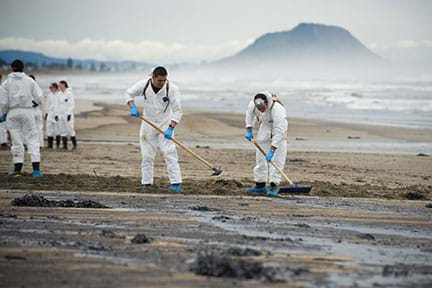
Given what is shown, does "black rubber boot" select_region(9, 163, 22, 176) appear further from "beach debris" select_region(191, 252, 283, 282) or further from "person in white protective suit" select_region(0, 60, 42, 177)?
"beach debris" select_region(191, 252, 283, 282)

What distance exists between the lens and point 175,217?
8.32 m

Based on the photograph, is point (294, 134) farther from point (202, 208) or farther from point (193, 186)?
point (202, 208)

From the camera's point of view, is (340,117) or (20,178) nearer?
(20,178)

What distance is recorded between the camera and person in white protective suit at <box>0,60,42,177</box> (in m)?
11.7

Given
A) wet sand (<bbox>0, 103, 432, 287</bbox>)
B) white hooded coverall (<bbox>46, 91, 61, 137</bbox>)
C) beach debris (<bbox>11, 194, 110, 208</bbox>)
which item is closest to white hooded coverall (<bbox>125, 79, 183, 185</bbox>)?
wet sand (<bbox>0, 103, 432, 287</bbox>)

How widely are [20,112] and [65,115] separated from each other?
17.7 feet

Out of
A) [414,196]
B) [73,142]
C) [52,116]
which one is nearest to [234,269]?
[414,196]

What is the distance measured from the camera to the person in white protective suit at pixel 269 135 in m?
10.6

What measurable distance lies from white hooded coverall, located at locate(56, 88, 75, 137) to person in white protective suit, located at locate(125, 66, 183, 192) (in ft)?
22.3

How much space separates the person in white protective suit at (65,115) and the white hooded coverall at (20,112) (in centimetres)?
518

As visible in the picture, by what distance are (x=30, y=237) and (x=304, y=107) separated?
28.6m

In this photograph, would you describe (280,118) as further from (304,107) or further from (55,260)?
(304,107)

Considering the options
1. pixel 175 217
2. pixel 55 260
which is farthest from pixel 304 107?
pixel 55 260

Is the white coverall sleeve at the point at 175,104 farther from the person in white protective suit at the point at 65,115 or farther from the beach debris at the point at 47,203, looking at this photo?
the person in white protective suit at the point at 65,115
